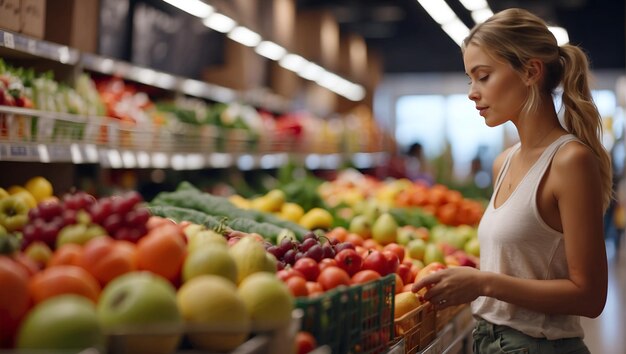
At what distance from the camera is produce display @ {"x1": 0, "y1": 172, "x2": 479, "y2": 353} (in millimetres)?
1206

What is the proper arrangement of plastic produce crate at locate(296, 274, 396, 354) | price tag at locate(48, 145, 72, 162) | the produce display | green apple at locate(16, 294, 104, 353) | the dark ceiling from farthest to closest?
1. the dark ceiling
2. price tag at locate(48, 145, 72, 162)
3. plastic produce crate at locate(296, 274, 396, 354)
4. the produce display
5. green apple at locate(16, 294, 104, 353)

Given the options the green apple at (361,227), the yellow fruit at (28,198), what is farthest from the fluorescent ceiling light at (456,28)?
the yellow fruit at (28,198)

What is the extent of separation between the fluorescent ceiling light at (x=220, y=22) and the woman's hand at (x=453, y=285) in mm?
3503

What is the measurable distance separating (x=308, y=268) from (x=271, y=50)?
5.17 metres

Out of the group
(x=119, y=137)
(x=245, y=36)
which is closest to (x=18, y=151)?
(x=119, y=137)

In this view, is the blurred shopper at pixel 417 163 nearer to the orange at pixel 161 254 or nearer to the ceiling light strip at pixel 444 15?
the ceiling light strip at pixel 444 15

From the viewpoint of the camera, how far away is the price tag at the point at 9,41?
2.88 m

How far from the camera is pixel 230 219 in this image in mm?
3092

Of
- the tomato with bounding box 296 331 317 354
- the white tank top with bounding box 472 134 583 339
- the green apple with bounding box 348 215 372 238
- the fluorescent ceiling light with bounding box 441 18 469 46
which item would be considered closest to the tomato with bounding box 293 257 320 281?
the tomato with bounding box 296 331 317 354

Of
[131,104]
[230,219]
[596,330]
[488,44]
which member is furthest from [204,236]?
[596,330]

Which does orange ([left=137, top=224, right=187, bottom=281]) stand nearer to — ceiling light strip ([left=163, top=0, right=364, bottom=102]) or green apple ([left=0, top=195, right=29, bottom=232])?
green apple ([left=0, top=195, right=29, bottom=232])

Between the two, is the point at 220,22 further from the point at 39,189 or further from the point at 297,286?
the point at 297,286

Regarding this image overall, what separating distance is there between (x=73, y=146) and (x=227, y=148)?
2130 mm

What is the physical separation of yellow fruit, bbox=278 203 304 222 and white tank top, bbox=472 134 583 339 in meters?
1.91
